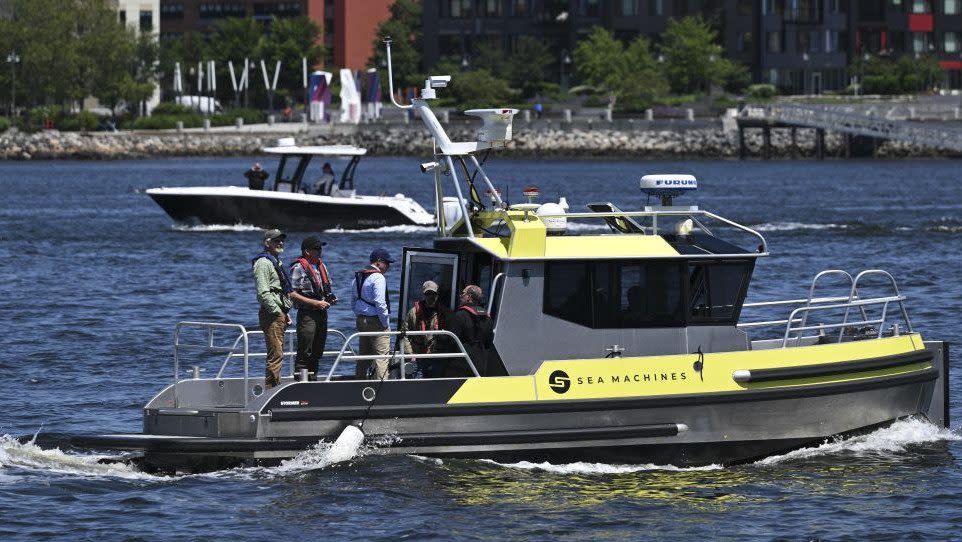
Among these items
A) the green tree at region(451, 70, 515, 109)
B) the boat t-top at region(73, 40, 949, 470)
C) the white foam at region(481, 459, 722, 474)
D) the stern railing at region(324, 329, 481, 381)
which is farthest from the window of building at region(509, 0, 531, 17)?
the white foam at region(481, 459, 722, 474)

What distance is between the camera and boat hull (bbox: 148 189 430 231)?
48062 mm

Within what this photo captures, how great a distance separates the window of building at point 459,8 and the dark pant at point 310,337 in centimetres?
11694

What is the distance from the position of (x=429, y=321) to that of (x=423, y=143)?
350ft

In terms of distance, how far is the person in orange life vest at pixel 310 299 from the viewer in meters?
17.0

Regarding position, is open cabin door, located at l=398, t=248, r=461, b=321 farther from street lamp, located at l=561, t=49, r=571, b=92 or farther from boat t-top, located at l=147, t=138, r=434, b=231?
street lamp, located at l=561, t=49, r=571, b=92

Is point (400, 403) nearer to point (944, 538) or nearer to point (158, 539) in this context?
point (158, 539)

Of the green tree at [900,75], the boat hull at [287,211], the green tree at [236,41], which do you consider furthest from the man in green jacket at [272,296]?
the green tree at [236,41]

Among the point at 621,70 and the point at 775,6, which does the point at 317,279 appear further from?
the point at 775,6

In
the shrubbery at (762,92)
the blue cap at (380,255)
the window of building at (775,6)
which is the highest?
the window of building at (775,6)

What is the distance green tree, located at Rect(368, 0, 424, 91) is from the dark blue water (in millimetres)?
88314

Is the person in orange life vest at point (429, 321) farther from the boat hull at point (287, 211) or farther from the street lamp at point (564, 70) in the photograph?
the street lamp at point (564, 70)

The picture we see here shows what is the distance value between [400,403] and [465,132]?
103 metres

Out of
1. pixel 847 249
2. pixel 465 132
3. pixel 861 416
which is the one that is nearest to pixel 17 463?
pixel 861 416

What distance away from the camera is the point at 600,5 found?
131 metres
